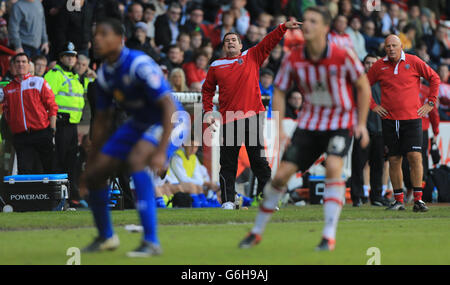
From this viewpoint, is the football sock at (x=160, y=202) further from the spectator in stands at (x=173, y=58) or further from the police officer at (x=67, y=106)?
the spectator in stands at (x=173, y=58)

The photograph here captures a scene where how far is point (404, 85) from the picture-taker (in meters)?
12.0

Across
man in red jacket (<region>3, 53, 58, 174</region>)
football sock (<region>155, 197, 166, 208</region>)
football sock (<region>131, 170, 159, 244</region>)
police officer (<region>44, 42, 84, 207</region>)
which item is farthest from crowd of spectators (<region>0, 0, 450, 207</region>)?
football sock (<region>131, 170, 159, 244</region>)

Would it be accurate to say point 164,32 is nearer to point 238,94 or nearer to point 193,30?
point 193,30

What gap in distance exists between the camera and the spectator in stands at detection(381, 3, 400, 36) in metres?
22.0

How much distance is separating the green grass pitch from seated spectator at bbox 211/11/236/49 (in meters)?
8.10

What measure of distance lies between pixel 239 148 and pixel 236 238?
14.1ft

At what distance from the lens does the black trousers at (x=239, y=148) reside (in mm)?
11680

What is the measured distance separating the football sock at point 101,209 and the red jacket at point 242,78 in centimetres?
531

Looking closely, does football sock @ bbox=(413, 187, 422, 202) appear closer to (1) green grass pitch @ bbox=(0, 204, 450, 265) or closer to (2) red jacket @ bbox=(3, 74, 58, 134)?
(1) green grass pitch @ bbox=(0, 204, 450, 265)

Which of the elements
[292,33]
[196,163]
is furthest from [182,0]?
[196,163]

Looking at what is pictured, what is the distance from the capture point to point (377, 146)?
14.3m

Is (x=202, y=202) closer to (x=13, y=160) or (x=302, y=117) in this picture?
(x=13, y=160)

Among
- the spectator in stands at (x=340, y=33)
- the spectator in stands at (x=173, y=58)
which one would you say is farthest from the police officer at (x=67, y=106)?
the spectator in stands at (x=340, y=33)
